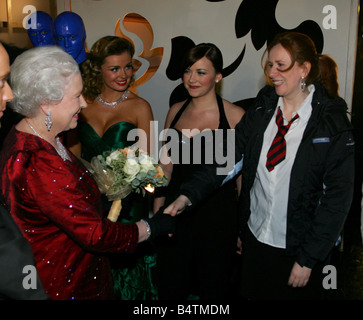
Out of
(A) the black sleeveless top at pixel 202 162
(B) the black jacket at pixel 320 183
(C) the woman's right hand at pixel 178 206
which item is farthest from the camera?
(A) the black sleeveless top at pixel 202 162

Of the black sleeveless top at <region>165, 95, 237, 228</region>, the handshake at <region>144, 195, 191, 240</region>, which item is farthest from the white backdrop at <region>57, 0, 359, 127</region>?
the handshake at <region>144, 195, 191, 240</region>

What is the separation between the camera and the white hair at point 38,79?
5.84 ft

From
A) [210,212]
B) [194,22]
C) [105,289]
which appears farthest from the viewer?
[194,22]

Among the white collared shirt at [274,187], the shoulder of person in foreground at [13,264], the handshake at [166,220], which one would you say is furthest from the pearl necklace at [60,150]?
the white collared shirt at [274,187]

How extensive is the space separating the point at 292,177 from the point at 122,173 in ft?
3.01

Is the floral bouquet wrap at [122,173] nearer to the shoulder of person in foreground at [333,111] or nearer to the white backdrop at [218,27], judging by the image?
the shoulder of person in foreground at [333,111]

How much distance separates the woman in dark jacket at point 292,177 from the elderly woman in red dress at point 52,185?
697mm

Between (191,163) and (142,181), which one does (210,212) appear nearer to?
(191,163)

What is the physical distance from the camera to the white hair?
178 cm

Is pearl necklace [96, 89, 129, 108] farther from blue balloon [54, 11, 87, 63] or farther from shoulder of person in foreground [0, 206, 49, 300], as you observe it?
shoulder of person in foreground [0, 206, 49, 300]

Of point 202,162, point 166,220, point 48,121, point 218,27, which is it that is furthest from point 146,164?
point 218,27

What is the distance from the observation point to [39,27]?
3.47m

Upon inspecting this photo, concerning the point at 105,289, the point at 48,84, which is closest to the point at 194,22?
the point at 48,84

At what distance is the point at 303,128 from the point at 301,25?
2208 millimetres
